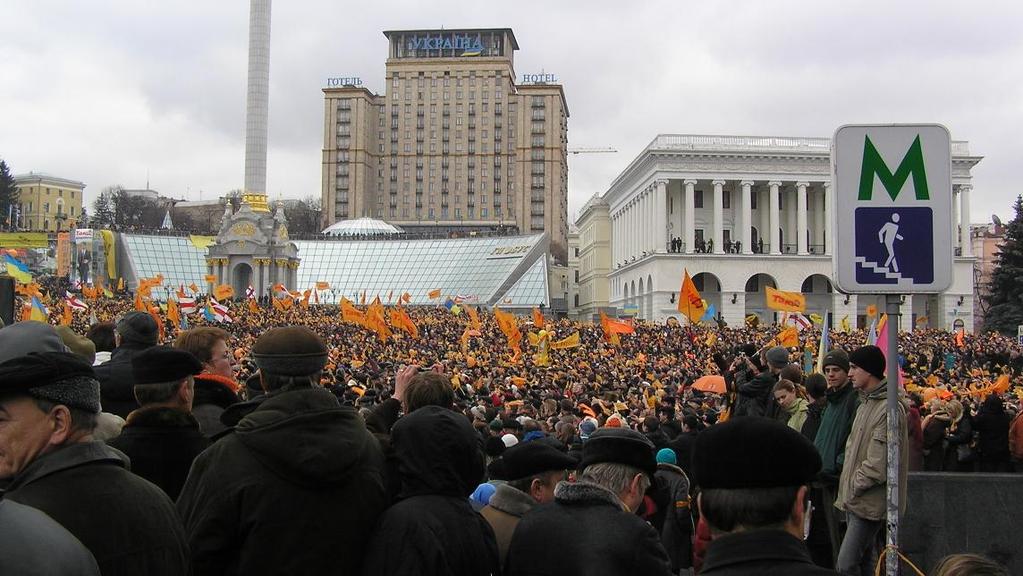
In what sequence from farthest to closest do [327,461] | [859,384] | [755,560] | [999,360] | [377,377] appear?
[999,360] → [377,377] → [859,384] → [327,461] → [755,560]

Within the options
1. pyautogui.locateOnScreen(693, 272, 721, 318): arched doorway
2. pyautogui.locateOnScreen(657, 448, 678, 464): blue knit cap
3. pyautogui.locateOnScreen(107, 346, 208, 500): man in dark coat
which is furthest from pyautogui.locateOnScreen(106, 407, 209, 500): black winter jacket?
pyautogui.locateOnScreen(693, 272, 721, 318): arched doorway

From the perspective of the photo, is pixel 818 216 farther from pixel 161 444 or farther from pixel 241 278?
pixel 161 444

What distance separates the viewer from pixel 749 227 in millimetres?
69750

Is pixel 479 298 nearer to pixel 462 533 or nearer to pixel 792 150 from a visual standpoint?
pixel 792 150

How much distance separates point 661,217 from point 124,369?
215 feet

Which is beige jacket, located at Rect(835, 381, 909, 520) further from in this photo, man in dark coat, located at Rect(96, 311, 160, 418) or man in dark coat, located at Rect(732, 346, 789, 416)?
man in dark coat, located at Rect(96, 311, 160, 418)

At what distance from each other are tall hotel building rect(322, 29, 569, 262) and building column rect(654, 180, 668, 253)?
65921 mm

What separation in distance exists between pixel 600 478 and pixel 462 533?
2.23 ft

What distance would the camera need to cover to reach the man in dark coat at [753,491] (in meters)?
2.75

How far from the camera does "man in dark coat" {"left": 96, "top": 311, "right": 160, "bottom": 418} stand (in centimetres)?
571

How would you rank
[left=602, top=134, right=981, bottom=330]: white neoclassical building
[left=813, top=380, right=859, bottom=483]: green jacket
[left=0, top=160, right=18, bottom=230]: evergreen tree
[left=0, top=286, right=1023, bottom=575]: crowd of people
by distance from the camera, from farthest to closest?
1. [left=0, top=160, right=18, bottom=230]: evergreen tree
2. [left=602, top=134, right=981, bottom=330]: white neoclassical building
3. [left=813, top=380, right=859, bottom=483]: green jacket
4. [left=0, top=286, right=1023, bottom=575]: crowd of people

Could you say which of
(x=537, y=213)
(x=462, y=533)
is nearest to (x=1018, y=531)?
(x=462, y=533)

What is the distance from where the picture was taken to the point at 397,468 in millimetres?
4098

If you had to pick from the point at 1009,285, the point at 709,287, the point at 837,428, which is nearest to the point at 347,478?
the point at 837,428
